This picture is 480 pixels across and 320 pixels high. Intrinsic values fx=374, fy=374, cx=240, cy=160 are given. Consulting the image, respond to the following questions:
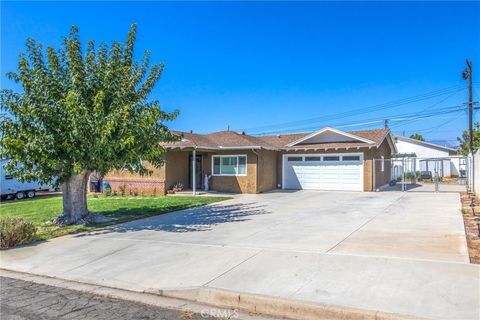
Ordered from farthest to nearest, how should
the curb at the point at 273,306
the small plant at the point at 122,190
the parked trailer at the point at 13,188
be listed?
the parked trailer at the point at 13,188 → the small plant at the point at 122,190 → the curb at the point at 273,306

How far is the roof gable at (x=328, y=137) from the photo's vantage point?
22.9 metres

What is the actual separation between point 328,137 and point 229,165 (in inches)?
261

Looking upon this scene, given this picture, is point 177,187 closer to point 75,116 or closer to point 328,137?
→ point 328,137

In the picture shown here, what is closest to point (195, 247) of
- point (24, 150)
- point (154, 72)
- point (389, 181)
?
point (24, 150)

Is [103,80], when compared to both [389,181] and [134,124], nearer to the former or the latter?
[134,124]

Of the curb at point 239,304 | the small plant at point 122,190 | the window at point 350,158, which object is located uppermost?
the window at point 350,158

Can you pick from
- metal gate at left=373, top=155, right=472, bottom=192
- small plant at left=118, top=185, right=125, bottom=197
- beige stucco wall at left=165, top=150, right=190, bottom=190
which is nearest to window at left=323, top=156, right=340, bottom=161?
metal gate at left=373, top=155, right=472, bottom=192

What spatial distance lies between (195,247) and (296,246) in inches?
87.6

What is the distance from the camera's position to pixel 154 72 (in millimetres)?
12445

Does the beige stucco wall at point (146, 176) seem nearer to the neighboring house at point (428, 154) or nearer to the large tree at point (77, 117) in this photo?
the large tree at point (77, 117)

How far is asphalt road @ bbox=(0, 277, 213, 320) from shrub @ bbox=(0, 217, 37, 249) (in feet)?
10.5

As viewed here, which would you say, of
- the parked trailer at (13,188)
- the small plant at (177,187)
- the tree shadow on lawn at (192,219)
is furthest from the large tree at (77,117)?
the parked trailer at (13,188)

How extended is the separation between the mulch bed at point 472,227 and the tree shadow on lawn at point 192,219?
6.30 m

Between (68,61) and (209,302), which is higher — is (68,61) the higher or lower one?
the higher one
